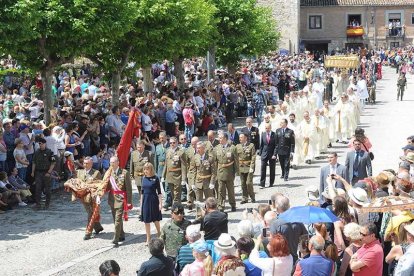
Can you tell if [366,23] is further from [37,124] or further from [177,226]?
[177,226]

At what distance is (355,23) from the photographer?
76.3 metres

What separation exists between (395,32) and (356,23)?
11.4 ft

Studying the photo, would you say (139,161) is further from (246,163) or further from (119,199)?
(246,163)

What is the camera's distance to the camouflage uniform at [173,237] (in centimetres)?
1218

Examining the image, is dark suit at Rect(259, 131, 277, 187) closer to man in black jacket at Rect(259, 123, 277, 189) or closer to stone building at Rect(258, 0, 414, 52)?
man in black jacket at Rect(259, 123, 277, 189)

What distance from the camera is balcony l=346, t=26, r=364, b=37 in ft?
248

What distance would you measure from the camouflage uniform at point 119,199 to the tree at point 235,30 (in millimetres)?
23267

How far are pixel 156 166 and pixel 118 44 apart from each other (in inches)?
435

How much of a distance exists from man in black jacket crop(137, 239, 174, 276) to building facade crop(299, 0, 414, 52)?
6622 cm

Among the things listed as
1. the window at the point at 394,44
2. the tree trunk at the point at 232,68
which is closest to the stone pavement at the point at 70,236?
the tree trunk at the point at 232,68

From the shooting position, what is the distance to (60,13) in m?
22.4

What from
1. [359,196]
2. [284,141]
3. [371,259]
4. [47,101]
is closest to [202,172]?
[284,141]

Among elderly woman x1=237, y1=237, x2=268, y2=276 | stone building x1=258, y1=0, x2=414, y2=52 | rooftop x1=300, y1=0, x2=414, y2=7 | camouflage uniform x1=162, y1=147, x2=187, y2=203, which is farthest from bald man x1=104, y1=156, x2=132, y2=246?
rooftop x1=300, y1=0, x2=414, y2=7

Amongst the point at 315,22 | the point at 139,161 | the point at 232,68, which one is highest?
the point at 315,22
